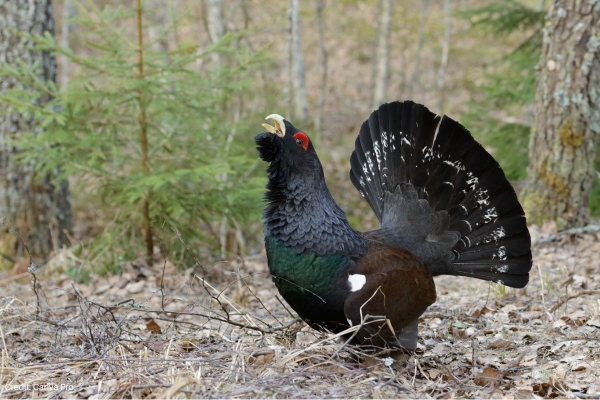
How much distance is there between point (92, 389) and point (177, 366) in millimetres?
487

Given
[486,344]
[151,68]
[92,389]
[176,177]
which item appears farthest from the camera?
[151,68]

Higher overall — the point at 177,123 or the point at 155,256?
the point at 177,123

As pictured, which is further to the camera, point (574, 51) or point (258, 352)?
point (574, 51)

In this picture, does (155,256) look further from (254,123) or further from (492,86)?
(492,86)

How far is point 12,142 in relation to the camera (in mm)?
6395

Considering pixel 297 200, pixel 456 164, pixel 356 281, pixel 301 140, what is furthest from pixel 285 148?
pixel 456 164

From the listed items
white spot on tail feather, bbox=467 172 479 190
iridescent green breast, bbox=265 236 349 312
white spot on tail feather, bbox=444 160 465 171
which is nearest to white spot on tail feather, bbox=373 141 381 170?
white spot on tail feather, bbox=444 160 465 171

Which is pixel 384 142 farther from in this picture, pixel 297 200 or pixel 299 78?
pixel 299 78

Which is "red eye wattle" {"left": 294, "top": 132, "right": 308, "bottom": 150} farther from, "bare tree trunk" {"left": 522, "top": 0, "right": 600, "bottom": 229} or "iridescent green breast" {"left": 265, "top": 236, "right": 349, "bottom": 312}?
"bare tree trunk" {"left": 522, "top": 0, "right": 600, "bottom": 229}

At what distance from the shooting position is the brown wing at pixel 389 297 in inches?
150

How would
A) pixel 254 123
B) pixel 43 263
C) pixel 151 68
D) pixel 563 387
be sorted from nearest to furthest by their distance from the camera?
pixel 563 387
pixel 151 68
pixel 43 263
pixel 254 123

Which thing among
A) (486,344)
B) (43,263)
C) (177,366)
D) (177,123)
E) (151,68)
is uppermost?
(151,68)

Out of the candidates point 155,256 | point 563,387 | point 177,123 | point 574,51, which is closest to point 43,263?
point 155,256

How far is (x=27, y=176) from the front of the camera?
779cm
